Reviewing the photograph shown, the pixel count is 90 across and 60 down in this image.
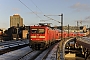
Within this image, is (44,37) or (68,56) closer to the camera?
(44,37)

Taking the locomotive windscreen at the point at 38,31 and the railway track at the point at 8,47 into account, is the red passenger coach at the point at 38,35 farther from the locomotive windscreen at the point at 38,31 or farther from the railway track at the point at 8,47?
the railway track at the point at 8,47

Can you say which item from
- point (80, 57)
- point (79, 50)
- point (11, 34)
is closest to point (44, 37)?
point (80, 57)

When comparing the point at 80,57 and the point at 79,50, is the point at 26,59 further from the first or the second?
the point at 79,50

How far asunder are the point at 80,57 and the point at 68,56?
394 centimetres

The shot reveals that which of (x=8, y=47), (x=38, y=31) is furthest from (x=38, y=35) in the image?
(x=8, y=47)

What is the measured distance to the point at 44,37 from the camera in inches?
1128

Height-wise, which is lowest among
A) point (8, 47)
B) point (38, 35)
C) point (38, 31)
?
point (8, 47)

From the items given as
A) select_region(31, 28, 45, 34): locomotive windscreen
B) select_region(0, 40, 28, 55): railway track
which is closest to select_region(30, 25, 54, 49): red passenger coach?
select_region(31, 28, 45, 34): locomotive windscreen

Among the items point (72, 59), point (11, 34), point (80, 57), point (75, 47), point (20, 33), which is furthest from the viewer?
point (20, 33)

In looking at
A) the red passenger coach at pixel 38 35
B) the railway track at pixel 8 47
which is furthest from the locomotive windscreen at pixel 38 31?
the railway track at pixel 8 47

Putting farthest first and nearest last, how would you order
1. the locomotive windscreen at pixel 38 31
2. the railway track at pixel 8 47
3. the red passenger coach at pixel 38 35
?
the locomotive windscreen at pixel 38 31, the red passenger coach at pixel 38 35, the railway track at pixel 8 47

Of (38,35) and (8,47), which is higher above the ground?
(38,35)

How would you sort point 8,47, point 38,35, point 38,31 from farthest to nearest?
point 8,47 < point 38,31 < point 38,35

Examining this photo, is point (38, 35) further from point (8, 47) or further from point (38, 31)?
point (8, 47)
